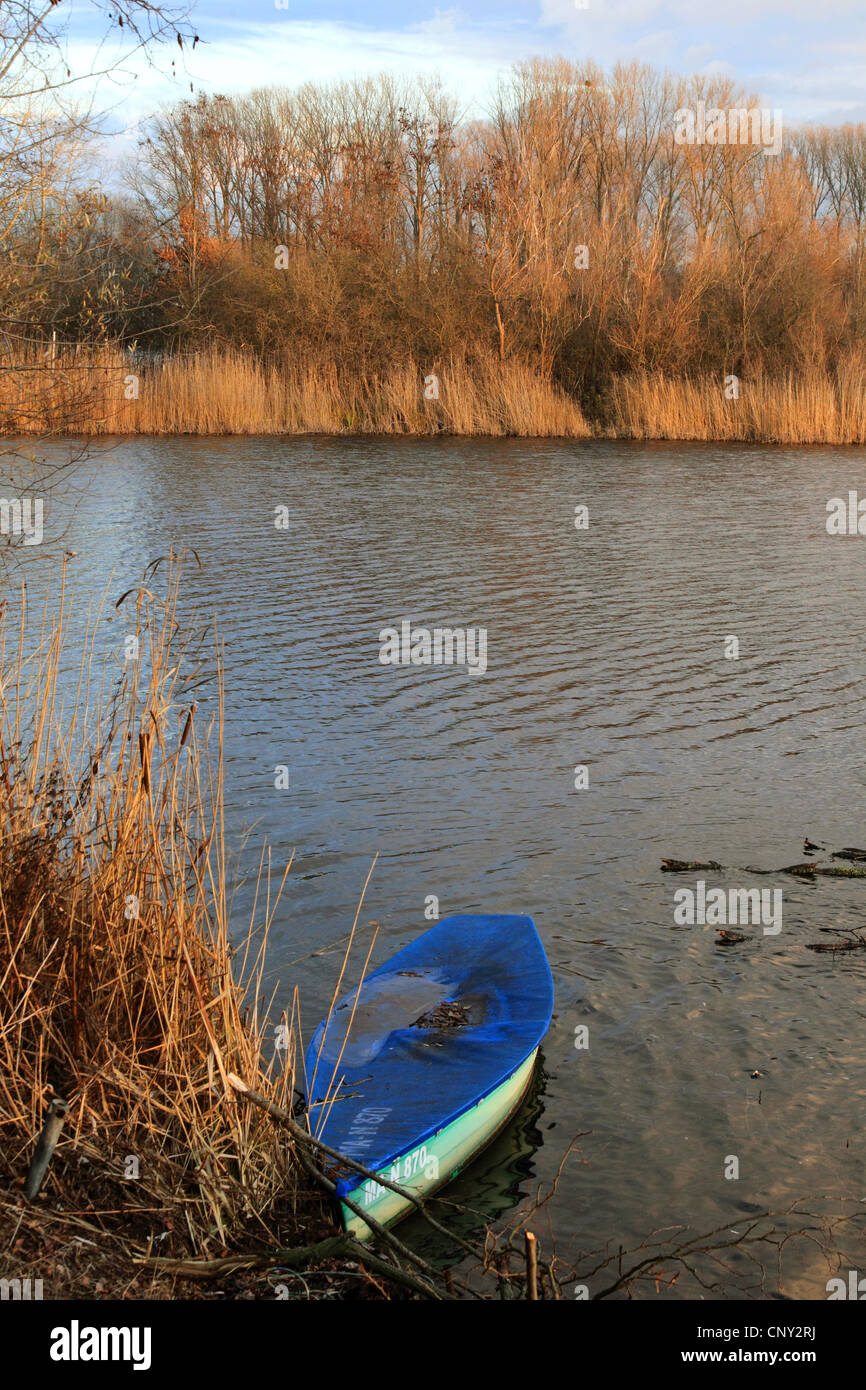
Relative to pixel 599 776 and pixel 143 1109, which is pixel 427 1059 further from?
pixel 599 776

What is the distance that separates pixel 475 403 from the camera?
981 inches

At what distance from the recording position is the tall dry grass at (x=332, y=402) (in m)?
24.4

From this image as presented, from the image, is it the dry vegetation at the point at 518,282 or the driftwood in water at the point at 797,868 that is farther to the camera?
the dry vegetation at the point at 518,282

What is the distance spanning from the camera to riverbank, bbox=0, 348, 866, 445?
75.8ft

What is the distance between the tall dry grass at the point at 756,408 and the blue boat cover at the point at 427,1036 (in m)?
20.1

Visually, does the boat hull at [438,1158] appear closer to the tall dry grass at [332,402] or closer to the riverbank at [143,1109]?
the riverbank at [143,1109]

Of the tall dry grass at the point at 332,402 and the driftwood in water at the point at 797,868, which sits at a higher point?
the tall dry grass at the point at 332,402

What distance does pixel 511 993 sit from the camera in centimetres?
438

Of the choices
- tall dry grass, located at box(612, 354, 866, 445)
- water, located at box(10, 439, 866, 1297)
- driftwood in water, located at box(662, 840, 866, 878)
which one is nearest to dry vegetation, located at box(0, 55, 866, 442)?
tall dry grass, located at box(612, 354, 866, 445)

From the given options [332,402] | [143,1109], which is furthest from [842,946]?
[332,402]

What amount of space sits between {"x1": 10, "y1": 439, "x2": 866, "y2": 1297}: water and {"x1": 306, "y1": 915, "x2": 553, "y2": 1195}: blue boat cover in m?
0.25

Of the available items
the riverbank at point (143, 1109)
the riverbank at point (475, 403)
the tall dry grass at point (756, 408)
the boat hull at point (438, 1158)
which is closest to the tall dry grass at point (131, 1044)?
the riverbank at point (143, 1109)

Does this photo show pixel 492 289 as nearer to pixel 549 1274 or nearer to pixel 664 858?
pixel 664 858

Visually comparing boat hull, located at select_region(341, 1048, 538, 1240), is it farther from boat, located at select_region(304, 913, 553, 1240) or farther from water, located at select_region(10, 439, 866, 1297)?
water, located at select_region(10, 439, 866, 1297)
